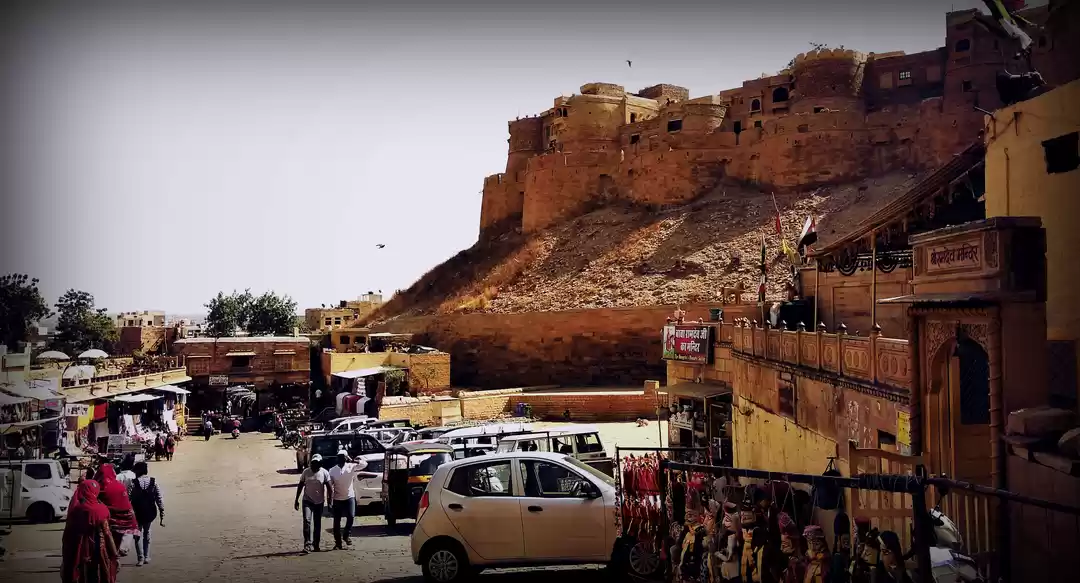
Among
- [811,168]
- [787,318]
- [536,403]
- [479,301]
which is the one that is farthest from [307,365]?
[811,168]

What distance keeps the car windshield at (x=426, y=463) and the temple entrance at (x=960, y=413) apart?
648 centimetres

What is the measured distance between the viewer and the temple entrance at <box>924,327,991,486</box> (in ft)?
23.7

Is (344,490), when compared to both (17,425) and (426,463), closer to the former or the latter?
(426,463)

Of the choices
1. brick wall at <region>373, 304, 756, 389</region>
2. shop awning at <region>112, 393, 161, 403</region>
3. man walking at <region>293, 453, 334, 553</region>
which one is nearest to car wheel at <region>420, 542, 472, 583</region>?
man walking at <region>293, 453, 334, 553</region>

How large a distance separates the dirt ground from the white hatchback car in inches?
18.1

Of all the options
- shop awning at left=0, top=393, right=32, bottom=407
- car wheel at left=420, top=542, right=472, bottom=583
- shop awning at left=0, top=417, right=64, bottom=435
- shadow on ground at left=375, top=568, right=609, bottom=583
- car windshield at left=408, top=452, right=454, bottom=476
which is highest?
shop awning at left=0, top=393, right=32, bottom=407

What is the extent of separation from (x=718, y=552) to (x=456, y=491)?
2610mm

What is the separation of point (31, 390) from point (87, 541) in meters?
11.7

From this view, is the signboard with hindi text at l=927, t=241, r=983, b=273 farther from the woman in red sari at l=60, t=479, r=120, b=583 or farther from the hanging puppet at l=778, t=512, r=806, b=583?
the woman in red sari at l=60, t=479, r=120, b=583

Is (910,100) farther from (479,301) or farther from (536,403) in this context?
(536,403)

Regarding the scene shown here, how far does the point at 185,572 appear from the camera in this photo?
8828 mm

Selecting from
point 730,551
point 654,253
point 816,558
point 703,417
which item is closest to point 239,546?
point 730,551

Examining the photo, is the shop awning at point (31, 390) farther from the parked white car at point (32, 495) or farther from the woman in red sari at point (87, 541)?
the woman in red sari at point (87, 541)

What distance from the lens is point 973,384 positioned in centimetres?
739
